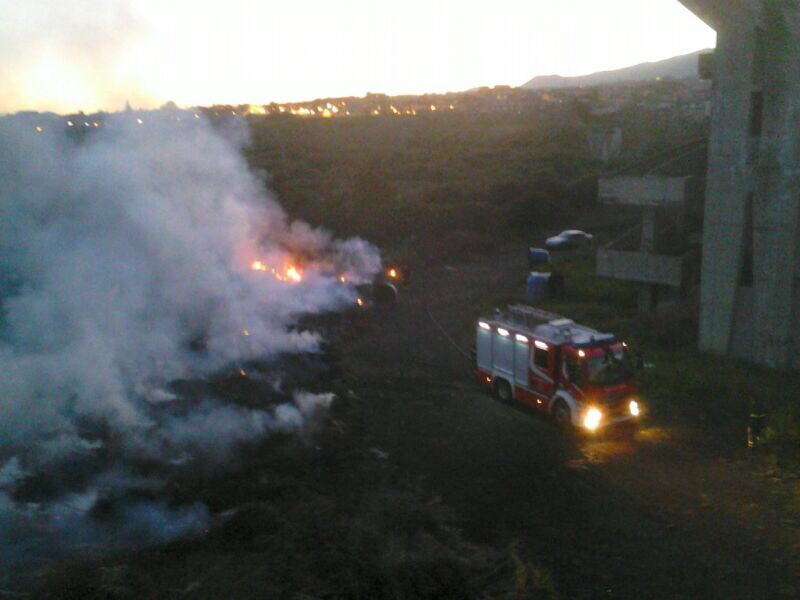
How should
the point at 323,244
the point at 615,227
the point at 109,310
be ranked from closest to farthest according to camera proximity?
the point at 109,310 → the point at 323,244 → the point at 615,227

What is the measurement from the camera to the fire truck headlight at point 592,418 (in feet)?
43.5

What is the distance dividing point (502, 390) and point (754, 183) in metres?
7.86

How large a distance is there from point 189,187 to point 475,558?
45.9ft

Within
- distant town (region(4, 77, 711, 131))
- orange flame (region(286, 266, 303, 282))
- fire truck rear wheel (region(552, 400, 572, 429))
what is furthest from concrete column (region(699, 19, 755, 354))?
distant town (region(4, 77, 711, 131))

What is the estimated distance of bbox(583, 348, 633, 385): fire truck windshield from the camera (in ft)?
43.6

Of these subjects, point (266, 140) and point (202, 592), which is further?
point (266, 140)

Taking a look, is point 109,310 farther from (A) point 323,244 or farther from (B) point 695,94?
(B) point 695,94

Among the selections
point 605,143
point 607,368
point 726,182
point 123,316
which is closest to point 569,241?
point 726,182

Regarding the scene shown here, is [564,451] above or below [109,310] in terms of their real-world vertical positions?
below

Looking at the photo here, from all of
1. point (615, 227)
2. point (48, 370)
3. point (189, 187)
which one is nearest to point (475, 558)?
point (48, 370)

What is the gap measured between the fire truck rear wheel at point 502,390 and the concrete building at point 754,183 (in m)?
6.62

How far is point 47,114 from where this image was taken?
49.7 feet

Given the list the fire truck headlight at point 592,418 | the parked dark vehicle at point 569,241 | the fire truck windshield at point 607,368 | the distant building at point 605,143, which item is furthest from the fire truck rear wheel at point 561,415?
the distant building at point 605,143

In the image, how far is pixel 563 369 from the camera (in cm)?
1369
